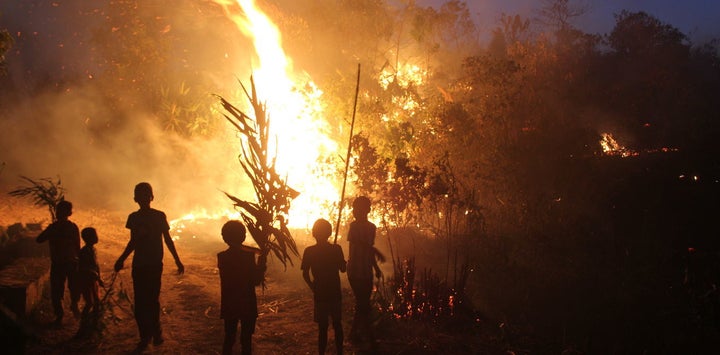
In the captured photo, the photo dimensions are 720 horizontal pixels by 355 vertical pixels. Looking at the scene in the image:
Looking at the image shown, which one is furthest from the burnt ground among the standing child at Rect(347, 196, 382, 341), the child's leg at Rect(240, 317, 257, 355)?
the child's leg at Rect(240, 317, 257, 355)

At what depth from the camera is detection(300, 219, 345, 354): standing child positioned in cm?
502

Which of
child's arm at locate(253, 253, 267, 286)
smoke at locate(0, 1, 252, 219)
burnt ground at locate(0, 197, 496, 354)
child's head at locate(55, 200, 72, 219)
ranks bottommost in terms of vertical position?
burnt ground at locate(0, 197, 496, 354)

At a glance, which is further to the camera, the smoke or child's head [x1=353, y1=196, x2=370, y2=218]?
the smoke

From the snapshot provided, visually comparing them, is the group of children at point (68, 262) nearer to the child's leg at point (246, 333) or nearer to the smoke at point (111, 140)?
the child's leg at point (246, 333)

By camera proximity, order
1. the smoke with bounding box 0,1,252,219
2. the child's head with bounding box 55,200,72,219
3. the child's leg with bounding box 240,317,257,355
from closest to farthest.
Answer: the child's leg with bounding box 240,317,257,355, the child's head with bounding box 55,200,72,219, the smoke with bounding box 0,1,252,219

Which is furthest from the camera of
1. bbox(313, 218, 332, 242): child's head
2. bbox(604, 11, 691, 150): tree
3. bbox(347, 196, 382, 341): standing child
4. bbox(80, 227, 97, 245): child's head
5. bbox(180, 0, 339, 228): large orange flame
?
bbox(604, 11, 691, 150): tree

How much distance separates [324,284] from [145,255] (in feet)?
6.55

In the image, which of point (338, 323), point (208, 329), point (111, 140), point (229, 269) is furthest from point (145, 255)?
point (111, 140)

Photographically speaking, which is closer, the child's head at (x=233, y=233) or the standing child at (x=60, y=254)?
the child's head at (x=233, y=233)

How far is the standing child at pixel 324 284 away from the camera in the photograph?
5.02 meters

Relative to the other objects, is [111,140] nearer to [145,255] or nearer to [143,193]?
[143,193]

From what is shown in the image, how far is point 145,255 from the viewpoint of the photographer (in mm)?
5262

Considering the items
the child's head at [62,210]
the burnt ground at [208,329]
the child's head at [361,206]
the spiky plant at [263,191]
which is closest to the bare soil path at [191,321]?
the burnt ground at [208,329]

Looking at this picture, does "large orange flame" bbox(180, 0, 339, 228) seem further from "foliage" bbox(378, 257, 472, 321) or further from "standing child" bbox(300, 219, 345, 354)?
"standing child" bbox(300, 219, 345, 354)
